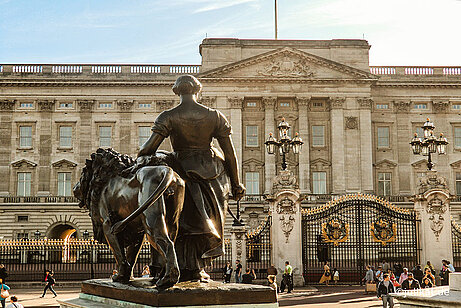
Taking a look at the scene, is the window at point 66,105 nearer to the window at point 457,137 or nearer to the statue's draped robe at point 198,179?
the window at point 457,137

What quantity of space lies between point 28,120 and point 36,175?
4.43m

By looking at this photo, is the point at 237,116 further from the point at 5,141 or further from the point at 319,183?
the point at 5,141

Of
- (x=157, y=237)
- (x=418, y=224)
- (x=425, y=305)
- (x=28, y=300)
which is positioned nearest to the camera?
(x=157, y=237)

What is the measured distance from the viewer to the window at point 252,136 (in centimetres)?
4750

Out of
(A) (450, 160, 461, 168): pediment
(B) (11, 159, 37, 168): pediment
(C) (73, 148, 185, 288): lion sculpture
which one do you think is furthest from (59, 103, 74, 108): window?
(C) (73, 148, 185, 288): lion sculpture

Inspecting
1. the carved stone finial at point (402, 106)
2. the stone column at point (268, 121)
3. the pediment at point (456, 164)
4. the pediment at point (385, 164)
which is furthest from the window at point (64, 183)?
the pediment at point (456, 164)

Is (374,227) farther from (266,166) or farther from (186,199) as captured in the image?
(266,166)

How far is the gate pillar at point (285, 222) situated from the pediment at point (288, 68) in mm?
26416

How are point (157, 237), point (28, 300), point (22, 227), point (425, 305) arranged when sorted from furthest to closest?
point (22, 227), point (28, 300), point (425, 305), point (157, 237)

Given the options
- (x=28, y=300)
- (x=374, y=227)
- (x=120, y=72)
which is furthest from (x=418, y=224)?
(x=120, y=72)

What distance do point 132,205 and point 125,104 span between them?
139 feet

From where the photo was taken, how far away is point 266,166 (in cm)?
4653

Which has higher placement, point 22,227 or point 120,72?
point 120,72

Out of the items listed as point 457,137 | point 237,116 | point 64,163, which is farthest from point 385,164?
point 64,163
